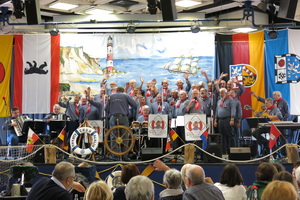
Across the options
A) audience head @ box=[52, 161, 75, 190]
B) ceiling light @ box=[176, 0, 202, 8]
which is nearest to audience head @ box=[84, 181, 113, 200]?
audience head @ box=[52, 161, 75, 190]

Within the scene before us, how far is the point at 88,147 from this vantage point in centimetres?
1099

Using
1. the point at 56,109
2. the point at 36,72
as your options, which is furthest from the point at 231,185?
the point at 36,72

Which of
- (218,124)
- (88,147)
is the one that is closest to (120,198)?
(88,147)

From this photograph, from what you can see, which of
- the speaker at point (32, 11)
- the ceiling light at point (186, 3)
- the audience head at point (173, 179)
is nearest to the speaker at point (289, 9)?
the ceiling light at point (186, 3)

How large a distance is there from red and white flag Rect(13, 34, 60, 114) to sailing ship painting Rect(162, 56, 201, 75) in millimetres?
3582

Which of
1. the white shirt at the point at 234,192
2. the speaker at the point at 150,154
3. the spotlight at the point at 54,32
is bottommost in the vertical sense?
the speaker at the point at 150,154

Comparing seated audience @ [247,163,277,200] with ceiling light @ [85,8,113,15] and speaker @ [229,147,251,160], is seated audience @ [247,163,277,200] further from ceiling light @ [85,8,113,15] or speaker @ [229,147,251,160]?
ceiling light @ [85,8,113,15]

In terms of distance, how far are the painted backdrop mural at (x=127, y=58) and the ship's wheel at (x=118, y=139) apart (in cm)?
421

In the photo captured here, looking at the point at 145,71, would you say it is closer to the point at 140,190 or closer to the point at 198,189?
the point at 198,189

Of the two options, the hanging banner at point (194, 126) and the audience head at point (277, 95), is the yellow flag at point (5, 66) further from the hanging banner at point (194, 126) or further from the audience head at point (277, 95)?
the audience head at point (277, 95)

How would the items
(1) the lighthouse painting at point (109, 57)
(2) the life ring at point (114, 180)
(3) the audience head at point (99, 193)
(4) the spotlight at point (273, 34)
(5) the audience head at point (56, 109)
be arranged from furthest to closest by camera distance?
(1) the lighthouse painting at point (109, 57)
(4) the spotlight at point (273, 34)
(5) the audience head at point (56, 109)
(2) the life ring at point (114, 180)
(3) the audience head at point (99, 193)

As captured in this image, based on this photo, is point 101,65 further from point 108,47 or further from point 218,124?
point 218,124

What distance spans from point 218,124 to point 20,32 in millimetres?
7268

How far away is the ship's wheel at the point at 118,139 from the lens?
10852mm
